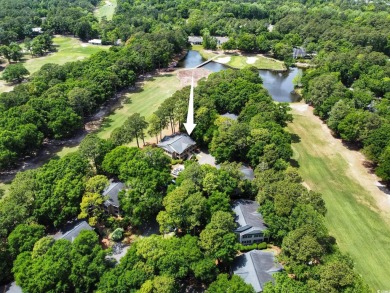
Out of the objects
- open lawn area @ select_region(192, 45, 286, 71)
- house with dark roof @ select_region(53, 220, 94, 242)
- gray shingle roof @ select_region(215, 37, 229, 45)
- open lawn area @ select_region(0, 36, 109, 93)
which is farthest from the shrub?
gray shingle roof @ select_region(215, 37, 229, 45)

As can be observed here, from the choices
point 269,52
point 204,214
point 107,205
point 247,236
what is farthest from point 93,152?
point 269,52

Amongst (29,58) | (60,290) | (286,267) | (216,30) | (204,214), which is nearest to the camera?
(60,290)

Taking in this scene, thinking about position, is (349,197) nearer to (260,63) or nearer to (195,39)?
(260,63)

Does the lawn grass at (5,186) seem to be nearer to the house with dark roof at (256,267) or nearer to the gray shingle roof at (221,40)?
the house with dark roof at (256,267)

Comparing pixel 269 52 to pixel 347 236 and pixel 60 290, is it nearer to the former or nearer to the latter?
pixel 347 236

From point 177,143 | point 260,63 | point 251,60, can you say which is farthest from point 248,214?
point 251,60

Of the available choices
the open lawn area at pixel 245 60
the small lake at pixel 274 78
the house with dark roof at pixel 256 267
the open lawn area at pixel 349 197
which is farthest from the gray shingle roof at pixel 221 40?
the house with dark roof at pixel 256 267

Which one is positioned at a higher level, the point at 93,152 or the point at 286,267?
the point at 93,152
